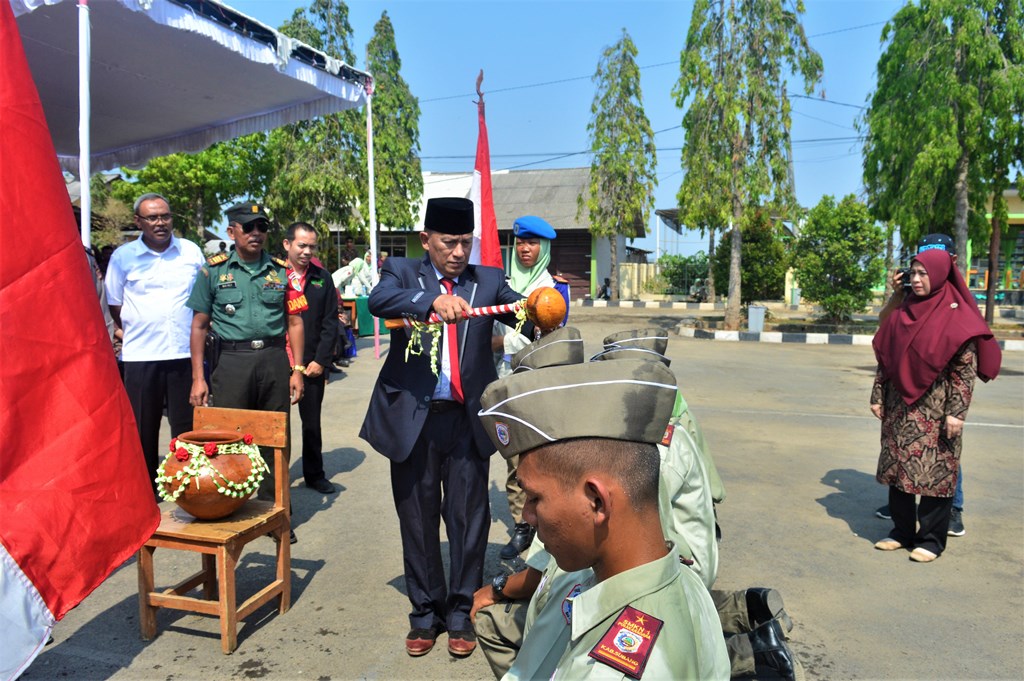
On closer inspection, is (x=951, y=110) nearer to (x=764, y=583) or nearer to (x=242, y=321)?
(x=764, y=583)

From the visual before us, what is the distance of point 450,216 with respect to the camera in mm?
3127

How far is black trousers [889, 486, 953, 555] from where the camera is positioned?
4.30 metres

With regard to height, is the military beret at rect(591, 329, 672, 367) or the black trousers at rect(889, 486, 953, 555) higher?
the military beret at rect(591, 329, 672, 367)

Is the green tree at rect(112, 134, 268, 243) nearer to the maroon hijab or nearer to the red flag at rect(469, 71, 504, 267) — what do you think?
the red flag at rect(469, 71, 504, 267)

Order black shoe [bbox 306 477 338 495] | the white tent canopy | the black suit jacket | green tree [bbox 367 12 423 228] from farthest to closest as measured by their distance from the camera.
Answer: green tree [bbox 367 12 423 228], the white tent canopy, black shoe [bbox 306 477 338 495], the black suit jacket

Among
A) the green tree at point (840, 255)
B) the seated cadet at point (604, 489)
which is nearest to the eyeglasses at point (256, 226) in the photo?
the seated cadet at point (604, 489)

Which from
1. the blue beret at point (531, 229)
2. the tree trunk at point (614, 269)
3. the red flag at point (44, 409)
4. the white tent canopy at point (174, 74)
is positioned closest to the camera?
the red flag at point (44, 409)

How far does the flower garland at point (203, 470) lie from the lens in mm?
3127

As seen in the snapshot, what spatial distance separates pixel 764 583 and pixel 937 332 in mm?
1733

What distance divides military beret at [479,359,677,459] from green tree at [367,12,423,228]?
850 inches

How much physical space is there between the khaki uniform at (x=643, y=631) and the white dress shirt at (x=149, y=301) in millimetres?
3812

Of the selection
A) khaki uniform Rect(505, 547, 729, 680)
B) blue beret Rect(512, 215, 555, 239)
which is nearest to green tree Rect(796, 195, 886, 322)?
blue beret Rect(512, 215, 555, 239)

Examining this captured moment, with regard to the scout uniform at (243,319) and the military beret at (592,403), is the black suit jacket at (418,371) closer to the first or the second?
the scout uniform at (243,319)

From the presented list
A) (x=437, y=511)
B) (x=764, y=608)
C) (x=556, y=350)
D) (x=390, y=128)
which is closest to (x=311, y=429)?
(x=437, y=511)
